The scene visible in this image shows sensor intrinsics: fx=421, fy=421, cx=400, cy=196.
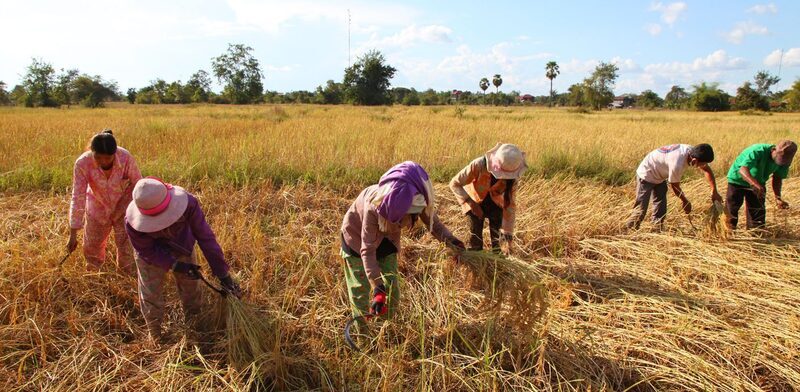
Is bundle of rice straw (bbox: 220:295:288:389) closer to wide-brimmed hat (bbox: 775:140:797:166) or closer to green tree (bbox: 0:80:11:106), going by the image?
wide-brimmed hat (bbox: 775:140:797:166)

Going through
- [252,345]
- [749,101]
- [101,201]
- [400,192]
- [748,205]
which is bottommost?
[252,345]

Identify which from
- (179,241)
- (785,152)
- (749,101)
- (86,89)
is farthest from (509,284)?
(86,89)

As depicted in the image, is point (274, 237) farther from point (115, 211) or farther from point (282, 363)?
point (282, 363)

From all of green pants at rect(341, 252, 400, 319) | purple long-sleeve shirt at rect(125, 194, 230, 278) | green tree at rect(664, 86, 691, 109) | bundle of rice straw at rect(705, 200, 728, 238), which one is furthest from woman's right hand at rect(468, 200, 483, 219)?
green tree at rect(664, 86, 691, 109)

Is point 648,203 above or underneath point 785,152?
underneath

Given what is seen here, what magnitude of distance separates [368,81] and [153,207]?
3428 cm

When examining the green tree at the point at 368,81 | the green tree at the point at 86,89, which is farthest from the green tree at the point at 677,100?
the green tree at the point at 86,89

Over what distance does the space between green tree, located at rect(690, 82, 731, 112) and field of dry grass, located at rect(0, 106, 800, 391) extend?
40.2 meters

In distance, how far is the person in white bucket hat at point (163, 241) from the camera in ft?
7.12

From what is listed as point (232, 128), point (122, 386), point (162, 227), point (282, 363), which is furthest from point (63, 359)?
point (232, 128)

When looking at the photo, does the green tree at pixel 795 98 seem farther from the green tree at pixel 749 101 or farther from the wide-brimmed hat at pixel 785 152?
the wide-brimmed hat at pixel 785 152

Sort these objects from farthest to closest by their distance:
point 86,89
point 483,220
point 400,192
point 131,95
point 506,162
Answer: point 131,95 < point 86,89 < point 483,220 < point 506,162 < point 400,192

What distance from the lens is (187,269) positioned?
2311mm

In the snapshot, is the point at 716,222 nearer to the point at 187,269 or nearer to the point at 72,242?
the point at 187,269
